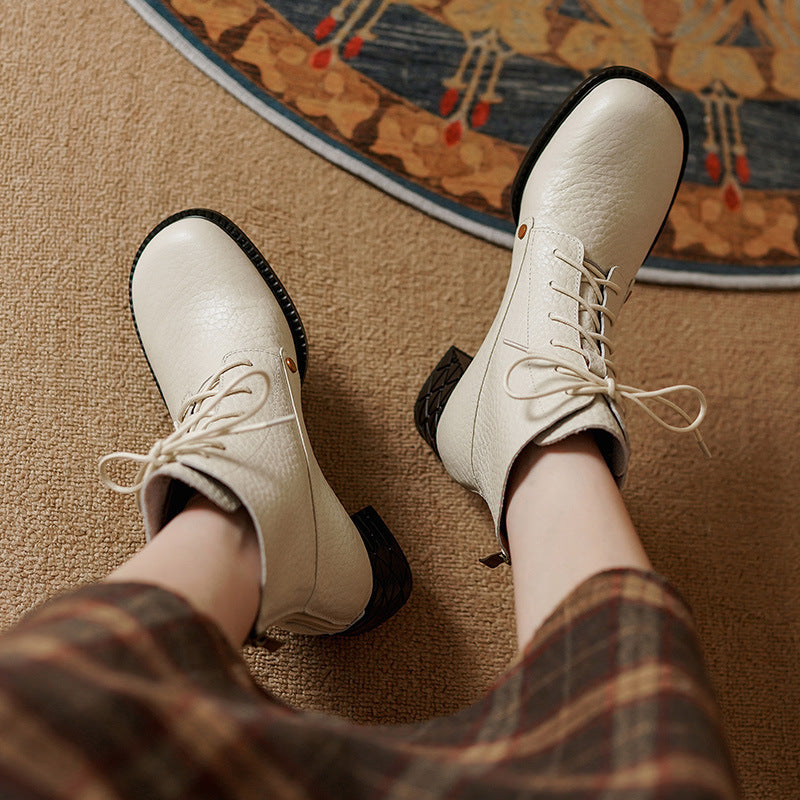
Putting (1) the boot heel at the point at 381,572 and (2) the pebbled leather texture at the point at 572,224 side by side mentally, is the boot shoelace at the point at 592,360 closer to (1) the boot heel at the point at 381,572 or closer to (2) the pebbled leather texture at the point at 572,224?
(2) the pebbled leather texture at the point at 572,224

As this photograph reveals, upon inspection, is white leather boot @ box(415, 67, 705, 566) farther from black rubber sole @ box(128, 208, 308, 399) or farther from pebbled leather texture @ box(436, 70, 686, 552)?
black rubber sole @ box(128, 208, 308, 399)

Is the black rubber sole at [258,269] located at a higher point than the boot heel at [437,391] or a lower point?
higher

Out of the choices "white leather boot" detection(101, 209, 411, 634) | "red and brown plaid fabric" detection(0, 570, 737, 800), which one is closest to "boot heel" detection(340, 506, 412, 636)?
"white leather boot" detection(101, 209, 411, 634)

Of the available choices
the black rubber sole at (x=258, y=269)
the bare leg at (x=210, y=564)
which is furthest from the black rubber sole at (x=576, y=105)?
the bare leg at (x=210, y=564)

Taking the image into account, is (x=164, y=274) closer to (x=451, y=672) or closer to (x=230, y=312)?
(x=230, y=312)

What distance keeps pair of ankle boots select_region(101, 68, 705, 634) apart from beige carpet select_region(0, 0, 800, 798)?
53mm

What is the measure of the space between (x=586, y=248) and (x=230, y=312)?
12.6 inches

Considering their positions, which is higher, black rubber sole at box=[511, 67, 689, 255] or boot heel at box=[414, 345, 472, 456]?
black rubber sole at box=[511, 67, 689, 255]

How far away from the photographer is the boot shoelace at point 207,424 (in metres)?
0.52

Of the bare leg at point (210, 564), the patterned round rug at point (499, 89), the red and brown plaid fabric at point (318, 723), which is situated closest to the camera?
the red and brown plaid fabric at point (318, 723)

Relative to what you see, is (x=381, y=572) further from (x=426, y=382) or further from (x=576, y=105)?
(x=576, y=105)

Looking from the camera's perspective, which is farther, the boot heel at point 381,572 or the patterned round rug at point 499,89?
the patterned round rug at point 499,89

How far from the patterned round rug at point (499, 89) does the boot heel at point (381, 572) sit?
0.33 metres

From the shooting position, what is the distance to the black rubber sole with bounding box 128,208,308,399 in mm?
686
